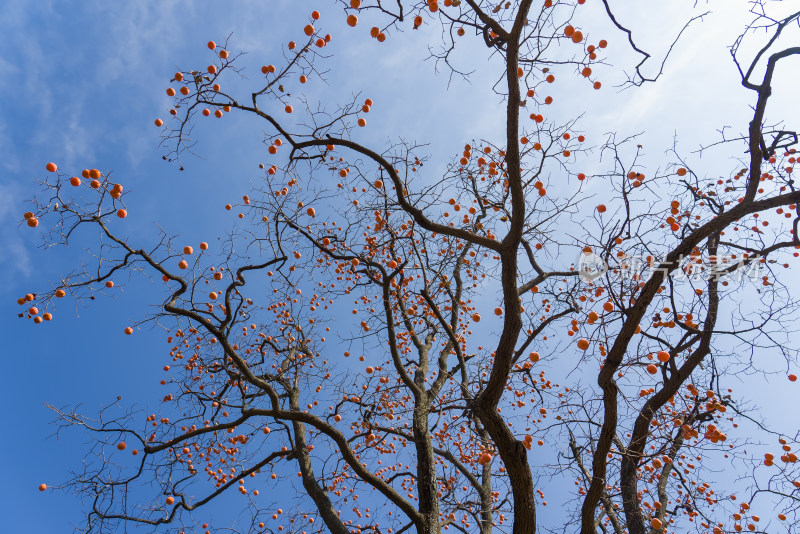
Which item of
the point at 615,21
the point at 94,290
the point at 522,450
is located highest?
the point at 615,21

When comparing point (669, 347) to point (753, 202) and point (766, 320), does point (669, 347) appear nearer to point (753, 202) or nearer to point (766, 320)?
point (766, 320)

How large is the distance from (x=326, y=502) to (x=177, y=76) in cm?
501

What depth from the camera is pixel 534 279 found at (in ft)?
18.9

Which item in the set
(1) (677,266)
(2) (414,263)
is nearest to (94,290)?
(2) (414,263)

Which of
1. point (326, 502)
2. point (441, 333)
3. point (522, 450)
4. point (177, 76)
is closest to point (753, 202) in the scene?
point (522, 450)

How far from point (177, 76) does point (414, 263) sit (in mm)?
3374

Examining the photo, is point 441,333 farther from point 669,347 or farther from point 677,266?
point 677,266

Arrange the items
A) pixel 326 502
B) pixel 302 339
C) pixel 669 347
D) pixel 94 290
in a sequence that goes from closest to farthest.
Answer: pixel 94 290, pixel 669 347, pixel 326 502, pixel 302 339

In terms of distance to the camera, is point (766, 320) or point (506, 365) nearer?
point (506, 365)

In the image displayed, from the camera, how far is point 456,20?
4250 millimetres

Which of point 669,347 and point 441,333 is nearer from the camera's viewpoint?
point 669,347

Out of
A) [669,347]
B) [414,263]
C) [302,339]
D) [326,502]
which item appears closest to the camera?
[669,347]

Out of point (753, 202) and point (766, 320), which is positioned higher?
point (753, 202)

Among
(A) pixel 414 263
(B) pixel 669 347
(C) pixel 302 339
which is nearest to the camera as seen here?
(B) pixel 669 347
